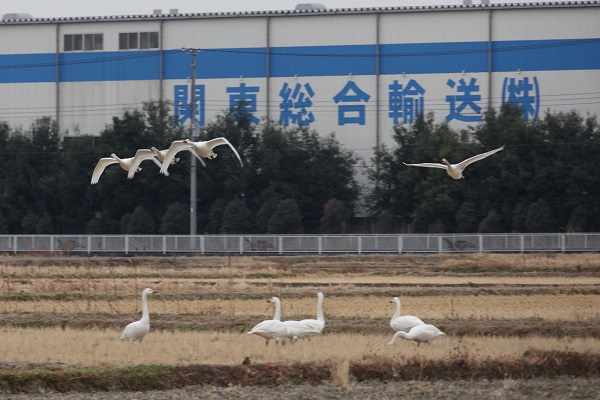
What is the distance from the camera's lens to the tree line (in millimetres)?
44688

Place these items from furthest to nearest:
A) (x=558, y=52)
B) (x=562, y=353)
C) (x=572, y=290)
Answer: (x=558, y=52), (x=572, y=290), (x=562, y=353)

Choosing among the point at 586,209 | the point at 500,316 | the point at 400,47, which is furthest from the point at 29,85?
the point at 500,316

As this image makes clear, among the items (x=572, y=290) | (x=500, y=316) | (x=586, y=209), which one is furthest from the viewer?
(x=586, y=209)

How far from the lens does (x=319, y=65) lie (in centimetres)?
4938

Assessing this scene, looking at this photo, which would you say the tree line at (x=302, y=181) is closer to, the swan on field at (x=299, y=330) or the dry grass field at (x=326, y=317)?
the dry grass field at (x=326, y=317)

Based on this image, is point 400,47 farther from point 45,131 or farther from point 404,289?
point 404,289

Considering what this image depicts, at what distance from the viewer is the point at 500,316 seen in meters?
19.1

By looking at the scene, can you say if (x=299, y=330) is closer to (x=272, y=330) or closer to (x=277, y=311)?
(x=272, y=330)

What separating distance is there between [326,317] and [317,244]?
21972mm

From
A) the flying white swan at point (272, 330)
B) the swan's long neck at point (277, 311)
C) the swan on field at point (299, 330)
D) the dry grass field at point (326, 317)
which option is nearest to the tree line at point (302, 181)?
the dry grass field at point (326, 317)

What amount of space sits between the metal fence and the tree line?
11.8 feet

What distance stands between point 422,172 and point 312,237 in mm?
7627

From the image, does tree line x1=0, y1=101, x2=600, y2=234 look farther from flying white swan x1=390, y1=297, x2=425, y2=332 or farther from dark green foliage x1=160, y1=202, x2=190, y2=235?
flying white swan x1=390, y1=297, x2=425, y2=332

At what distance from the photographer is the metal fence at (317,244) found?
39906mm
